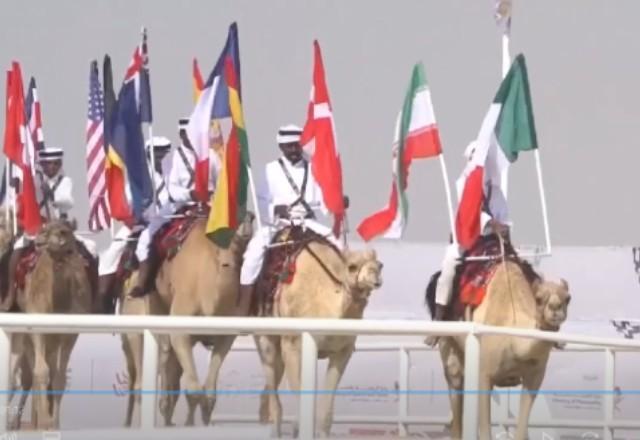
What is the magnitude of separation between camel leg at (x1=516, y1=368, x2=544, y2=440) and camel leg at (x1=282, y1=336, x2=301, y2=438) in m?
1.53

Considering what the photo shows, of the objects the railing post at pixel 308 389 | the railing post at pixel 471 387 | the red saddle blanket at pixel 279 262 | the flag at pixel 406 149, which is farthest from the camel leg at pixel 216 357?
the railing post at pixel 471 387

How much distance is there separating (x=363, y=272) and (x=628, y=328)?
6049mm

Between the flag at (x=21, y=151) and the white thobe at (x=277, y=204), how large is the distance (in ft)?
6.14

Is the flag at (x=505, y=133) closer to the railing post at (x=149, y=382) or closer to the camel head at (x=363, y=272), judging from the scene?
the camel head at (x=363, y=272)

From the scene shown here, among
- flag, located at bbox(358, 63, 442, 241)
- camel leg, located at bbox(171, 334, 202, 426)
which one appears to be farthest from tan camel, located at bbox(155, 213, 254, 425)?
flag, located at bbox(358, 63, 442, 241)

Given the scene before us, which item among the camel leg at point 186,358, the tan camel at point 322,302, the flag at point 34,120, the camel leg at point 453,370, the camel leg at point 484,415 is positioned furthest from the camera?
the flag at point 34,120

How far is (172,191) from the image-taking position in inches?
747

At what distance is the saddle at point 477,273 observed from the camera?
17156mm

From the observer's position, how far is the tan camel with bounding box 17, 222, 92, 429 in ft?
56.4

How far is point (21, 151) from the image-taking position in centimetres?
1914

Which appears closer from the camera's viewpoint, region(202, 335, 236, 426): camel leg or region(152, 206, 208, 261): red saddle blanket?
region(202, 335, 236, 426): camel leg

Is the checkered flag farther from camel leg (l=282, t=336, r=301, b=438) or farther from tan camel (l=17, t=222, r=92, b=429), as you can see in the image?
camel leg (l=282, t=336, r=301, b=438)

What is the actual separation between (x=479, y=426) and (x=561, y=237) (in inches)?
447

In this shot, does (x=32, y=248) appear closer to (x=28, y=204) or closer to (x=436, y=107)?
(x=28, y=204)
